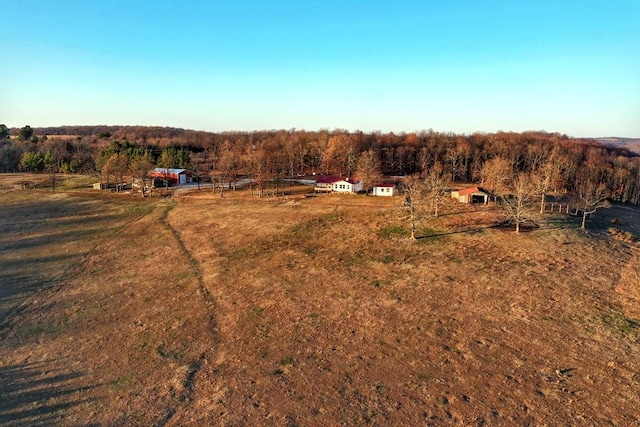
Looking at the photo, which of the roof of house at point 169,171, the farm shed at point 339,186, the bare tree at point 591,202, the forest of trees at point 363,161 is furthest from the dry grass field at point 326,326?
the roof of house at point 169,171

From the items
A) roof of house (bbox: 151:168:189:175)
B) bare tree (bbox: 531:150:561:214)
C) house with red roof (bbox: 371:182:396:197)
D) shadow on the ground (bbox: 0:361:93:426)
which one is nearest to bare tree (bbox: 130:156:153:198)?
roof of house (bbox: 151:168:189:175)

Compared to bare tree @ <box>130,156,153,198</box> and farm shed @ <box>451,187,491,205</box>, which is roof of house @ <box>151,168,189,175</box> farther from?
farm shed @ <box>451,187,491,205</box>

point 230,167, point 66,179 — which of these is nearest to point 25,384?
point 230,167

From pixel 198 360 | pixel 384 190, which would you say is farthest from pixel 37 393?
pixel 384 190

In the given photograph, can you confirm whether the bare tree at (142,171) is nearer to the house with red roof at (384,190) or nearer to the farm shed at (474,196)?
the house with red roof at (384,190)

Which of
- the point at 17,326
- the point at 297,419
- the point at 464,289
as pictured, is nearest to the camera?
the point at 297,419

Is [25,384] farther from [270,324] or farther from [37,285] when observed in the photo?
[37,285]

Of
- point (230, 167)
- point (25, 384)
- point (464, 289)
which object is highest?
point (230, 167)
